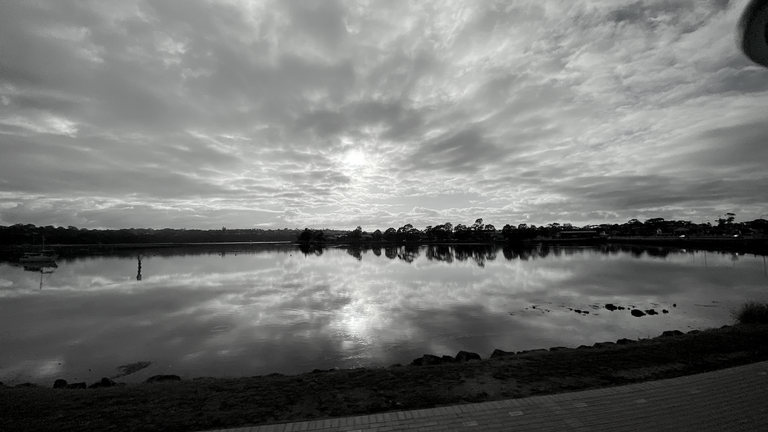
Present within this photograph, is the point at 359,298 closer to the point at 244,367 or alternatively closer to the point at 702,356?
the point at 244,367

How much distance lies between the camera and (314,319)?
19844 mm

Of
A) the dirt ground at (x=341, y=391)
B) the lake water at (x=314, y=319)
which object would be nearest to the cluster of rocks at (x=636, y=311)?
the lake water at (x=314, y=319)

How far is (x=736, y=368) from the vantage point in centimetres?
720

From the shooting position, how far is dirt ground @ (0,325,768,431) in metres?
6.17

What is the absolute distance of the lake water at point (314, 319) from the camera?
1357 centimetres

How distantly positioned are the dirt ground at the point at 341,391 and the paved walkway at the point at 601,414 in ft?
2.22

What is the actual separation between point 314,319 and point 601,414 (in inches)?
640

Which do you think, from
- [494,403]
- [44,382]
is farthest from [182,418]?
[44,382]

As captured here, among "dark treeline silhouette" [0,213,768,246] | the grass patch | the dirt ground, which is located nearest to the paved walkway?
the dirt ground

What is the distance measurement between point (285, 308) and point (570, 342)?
16.1 m

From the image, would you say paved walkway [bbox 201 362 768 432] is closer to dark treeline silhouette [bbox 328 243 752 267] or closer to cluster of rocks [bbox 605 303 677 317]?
cluster of rocks [bbox 605 303 677 317]

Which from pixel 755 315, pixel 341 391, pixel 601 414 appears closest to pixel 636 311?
pixel 755 315

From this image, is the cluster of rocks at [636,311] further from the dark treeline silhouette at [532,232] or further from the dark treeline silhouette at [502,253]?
the dark treeline silhouette at [532,232]

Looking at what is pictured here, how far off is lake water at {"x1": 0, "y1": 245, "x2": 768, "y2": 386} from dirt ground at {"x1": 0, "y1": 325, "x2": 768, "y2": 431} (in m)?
4.11
